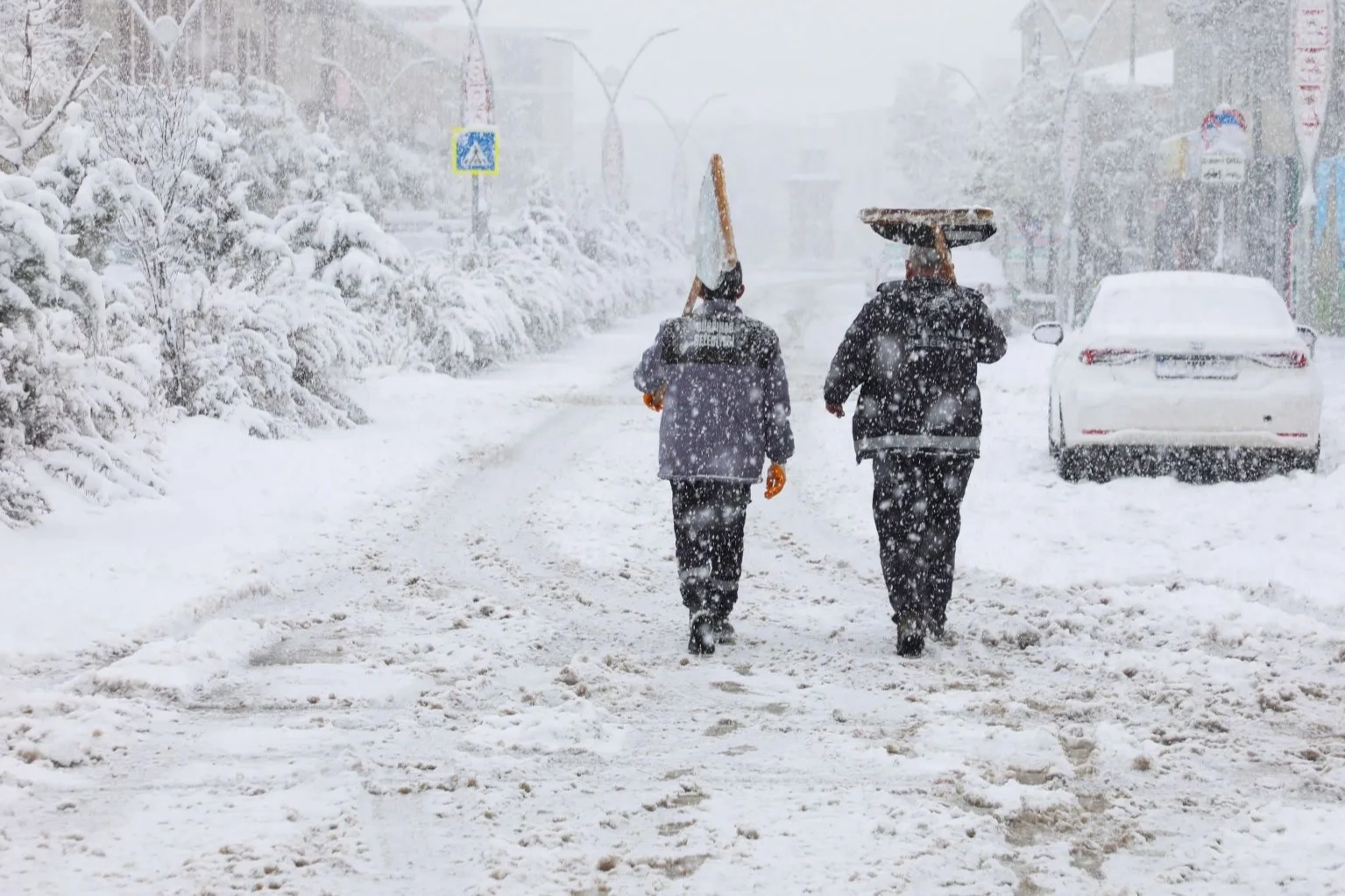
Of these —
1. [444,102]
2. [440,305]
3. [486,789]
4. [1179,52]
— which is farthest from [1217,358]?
[444,102]

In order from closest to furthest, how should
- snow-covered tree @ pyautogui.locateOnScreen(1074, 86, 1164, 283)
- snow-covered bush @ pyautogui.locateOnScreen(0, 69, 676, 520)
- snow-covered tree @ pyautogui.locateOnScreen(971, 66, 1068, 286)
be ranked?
1. snow-covered bush @ pyautogui.locateOnScreen(0, 69, 676, 520)
2. snow-covered tree @ pyautogui.locateOnScreen(1074, 86, 1164, 283)
3. snow-covered tree @ pyautogui.locateOnScreen(971, 66, 1068, 286)

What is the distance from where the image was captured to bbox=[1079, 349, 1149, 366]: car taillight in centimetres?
1036

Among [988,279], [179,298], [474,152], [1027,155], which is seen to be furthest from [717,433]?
[1027,155]

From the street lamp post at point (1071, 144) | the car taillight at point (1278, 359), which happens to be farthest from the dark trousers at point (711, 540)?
the street lamp post at point (1071, 144)

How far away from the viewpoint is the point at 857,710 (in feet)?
17.9

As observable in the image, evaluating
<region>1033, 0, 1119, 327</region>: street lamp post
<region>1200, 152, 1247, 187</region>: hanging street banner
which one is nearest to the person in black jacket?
<region>1200, 152, 1247, 187</region>: hanging street banner

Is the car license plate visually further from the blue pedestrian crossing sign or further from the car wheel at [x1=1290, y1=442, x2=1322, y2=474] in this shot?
the blue pedestrian crossing sign

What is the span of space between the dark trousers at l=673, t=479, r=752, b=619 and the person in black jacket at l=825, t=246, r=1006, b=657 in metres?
0.60

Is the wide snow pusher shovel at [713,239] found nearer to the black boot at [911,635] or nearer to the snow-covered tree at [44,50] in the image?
the black boot at [911,635]

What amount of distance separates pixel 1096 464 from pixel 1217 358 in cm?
113

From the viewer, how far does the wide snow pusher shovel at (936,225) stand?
638 cm

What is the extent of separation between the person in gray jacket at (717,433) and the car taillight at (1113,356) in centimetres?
457

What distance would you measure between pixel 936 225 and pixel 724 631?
74.8 inches

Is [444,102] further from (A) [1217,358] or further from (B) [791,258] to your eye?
(A) [1217,358]
